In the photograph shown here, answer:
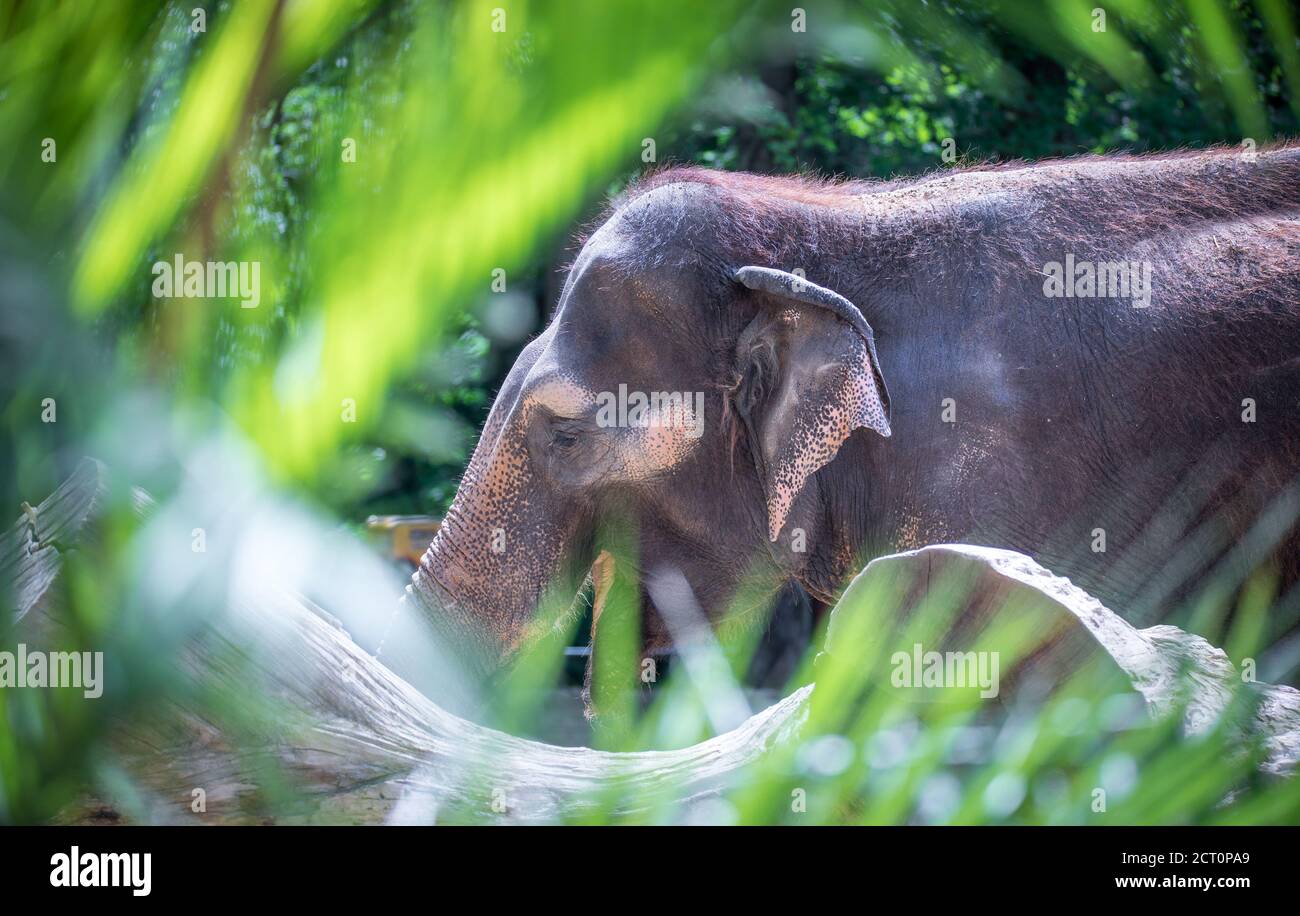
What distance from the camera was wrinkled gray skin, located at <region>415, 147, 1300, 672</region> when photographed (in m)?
3.31

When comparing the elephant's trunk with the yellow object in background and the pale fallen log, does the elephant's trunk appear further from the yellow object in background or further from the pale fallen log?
the pale fallen log

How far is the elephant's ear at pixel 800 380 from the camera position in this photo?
128 inches

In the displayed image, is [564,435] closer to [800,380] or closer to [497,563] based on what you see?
[497,563]

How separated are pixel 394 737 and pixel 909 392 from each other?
2.34 m

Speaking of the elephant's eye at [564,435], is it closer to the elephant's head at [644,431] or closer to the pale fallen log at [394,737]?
the elephant's head at [644,431]

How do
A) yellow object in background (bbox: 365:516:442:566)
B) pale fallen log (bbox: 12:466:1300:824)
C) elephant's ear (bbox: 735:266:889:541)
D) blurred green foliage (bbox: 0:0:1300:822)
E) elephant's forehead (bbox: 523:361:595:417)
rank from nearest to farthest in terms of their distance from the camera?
blurred green foliage (bbox: 0:0:1300:822), pale fallen log (bbox: 12:466:1300:824), elephant's ear (bbox: 735:266:889:541), elephant's forehead (bbox: 523:361:595:417), yellow object in background (bbox: 365:516:442:566)

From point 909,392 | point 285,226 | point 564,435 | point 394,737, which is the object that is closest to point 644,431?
point 564,435

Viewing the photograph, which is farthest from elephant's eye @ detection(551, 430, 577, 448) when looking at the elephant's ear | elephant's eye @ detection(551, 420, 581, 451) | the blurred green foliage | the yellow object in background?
the blurred green foliage

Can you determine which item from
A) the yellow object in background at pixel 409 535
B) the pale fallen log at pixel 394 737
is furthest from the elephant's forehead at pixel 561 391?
the pale fallen log at pixel 394 737

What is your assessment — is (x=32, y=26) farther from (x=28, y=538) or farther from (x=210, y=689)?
(x=210, y=689)
